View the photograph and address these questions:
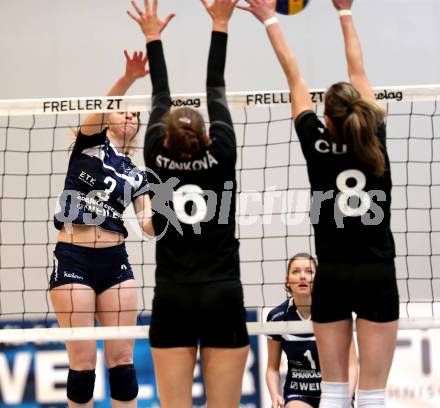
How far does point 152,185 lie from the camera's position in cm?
389

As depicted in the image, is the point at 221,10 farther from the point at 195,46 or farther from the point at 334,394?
the point at 195,46

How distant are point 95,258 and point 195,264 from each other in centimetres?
130

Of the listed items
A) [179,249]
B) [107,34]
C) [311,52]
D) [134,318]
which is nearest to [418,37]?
[311,52]

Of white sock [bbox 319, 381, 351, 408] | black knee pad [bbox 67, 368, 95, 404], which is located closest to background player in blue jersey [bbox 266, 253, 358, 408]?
black knee pad [bbox 67, 368, 95, 404]

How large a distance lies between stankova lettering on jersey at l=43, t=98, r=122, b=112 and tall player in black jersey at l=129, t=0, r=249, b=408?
961mm

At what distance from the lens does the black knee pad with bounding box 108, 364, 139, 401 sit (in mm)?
4867

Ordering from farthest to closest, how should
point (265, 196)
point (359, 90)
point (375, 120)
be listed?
point (265, 196) < point (359, 90) < point (375, 120)

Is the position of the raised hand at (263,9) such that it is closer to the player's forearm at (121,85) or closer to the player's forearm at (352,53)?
the player's forearm at (352,53)

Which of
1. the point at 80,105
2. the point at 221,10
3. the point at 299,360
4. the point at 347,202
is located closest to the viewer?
the point at 347,202

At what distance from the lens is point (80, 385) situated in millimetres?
4781

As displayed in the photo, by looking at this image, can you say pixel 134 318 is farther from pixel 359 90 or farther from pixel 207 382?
pixel 359 90

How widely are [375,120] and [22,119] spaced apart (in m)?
4.54

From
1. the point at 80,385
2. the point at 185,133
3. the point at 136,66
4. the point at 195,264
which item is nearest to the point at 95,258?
the point at 80,385

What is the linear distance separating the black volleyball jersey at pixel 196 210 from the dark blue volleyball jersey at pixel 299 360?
1.79 m
